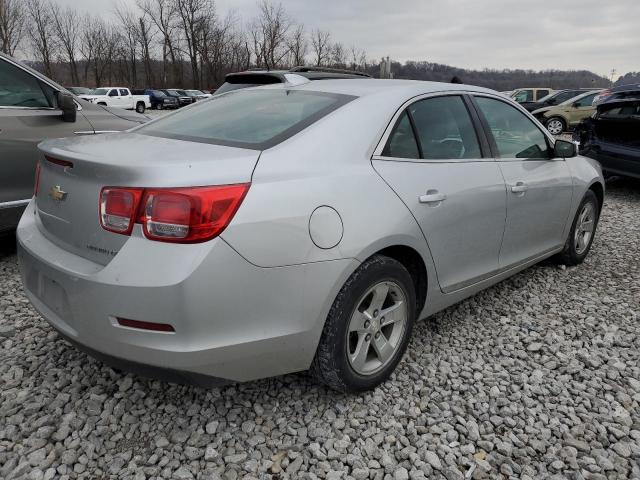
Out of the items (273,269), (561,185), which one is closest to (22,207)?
(273,269)

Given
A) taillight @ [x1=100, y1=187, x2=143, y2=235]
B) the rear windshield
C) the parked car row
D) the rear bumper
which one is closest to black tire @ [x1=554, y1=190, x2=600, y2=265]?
the rear windshield

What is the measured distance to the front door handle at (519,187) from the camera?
308cm

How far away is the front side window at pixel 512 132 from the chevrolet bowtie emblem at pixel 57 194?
2378 millimetres

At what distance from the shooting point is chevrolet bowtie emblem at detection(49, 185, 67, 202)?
2101 mm

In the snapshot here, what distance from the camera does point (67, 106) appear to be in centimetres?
406

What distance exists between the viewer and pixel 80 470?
6.45ft

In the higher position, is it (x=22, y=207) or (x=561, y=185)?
(x=561, y=185)

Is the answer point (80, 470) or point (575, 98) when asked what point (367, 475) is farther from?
point (575, 98)

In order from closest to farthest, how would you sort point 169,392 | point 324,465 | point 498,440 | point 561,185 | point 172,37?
point 324,465 → point 498,440 → point 169,392 → point 561,185 → point 172,37

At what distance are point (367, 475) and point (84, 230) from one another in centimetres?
145

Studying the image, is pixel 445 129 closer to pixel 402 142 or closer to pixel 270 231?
pixel 402 142

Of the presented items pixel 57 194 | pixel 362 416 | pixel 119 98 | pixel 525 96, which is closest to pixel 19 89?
pixel 57 194

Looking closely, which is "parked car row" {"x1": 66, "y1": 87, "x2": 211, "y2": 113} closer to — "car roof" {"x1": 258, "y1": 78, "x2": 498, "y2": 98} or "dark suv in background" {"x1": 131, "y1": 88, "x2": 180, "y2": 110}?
"dark suv in background" {"x1": 131, "y1": 88, "x2": 180, "y2": 110}

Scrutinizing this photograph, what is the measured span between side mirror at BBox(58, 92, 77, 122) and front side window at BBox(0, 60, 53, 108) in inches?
7.0
